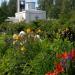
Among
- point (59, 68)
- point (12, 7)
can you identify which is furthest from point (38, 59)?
point (12, 7)

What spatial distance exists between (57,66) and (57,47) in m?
1.02

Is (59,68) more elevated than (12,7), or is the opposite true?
(59,68)

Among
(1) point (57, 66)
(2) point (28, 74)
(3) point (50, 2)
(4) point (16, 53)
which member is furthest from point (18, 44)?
(3) point (50, 2)

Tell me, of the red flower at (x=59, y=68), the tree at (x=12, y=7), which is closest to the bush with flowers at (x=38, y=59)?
the red flower at (x=59, y=68)

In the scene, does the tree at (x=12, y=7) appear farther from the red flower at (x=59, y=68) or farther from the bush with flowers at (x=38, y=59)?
the red flower at (x=59, y=68)

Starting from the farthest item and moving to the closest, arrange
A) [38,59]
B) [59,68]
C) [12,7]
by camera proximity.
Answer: [12,7]
[38,59]
[59,68]

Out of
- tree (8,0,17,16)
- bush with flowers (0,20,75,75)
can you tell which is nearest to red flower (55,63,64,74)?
bush with flowers (0,20,75,75)

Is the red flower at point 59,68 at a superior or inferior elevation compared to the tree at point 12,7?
superior

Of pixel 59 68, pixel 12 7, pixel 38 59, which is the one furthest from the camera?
pixel 12 7

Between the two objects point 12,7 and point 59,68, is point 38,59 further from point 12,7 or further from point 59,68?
point 12,7

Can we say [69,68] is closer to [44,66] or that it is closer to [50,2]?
[44,66]

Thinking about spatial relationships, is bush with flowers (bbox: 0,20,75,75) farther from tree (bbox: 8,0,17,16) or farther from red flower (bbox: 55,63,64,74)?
tree (bbox: 8,0,17,16)

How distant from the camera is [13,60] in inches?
234

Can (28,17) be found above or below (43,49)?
below
